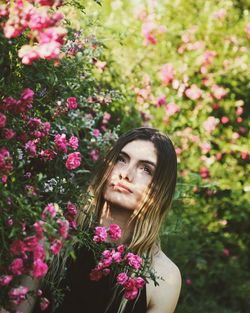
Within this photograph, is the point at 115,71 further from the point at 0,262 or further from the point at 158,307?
the point at 0,262

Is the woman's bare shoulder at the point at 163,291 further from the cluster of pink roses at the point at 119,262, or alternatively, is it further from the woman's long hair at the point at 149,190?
the cluster of pink roses at the point at 119,262

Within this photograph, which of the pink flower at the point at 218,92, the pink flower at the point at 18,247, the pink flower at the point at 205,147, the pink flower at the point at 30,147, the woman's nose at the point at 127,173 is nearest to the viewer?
the pink flower at the point at 18,247

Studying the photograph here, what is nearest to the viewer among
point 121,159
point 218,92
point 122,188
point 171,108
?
point 122,188

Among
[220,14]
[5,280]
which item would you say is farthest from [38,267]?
[220,14]

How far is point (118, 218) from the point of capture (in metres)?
2.32

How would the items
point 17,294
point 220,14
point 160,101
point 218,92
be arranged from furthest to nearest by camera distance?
point 220,14, point 218,92, point 160,101, point 17,294

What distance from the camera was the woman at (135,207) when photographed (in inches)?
89.3

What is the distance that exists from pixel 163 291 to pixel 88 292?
Result: 301mm

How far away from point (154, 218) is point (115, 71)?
176 cm

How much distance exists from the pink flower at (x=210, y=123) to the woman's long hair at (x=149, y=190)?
238 cm

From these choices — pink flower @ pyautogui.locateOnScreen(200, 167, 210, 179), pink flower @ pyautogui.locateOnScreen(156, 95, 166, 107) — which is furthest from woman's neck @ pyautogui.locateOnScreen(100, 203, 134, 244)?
pink flower @ pyautogui.locateOnScreen(200, 167, 210, 179)

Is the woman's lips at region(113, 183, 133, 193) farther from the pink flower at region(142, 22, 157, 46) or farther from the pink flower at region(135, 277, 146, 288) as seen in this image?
the pink flower at region(142, 22, 157, 46)

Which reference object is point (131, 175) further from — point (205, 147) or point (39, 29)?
point (205, 147)

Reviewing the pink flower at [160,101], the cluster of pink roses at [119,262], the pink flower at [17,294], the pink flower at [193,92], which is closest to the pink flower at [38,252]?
the pink flower at [17,294]
